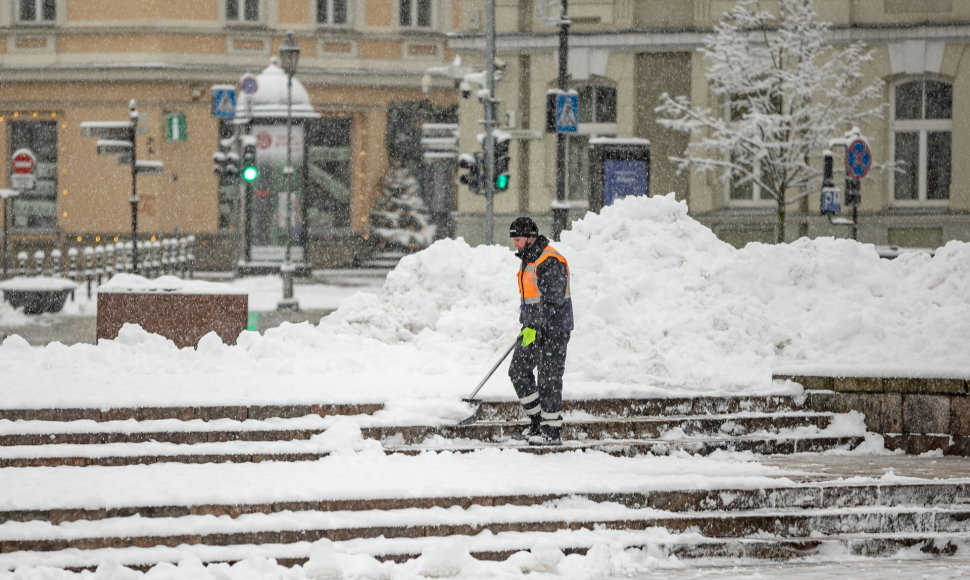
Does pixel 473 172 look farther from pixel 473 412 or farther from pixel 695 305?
pixel 473 412

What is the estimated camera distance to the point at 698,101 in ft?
99.7

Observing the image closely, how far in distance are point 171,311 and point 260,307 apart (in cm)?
1251

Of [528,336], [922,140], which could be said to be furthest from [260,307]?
[528,336]

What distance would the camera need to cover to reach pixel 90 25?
40.6 m

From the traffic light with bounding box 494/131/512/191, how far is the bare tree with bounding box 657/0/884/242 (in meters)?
4.95

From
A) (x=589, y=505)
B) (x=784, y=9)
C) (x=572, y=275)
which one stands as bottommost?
(x=589, y=505)

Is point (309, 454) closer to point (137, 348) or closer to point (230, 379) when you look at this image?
point (230, 379)

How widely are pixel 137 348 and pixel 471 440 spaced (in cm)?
432

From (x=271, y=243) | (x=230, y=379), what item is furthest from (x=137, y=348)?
(x=271, y=243)

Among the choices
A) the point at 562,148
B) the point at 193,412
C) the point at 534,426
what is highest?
the point at 562,148

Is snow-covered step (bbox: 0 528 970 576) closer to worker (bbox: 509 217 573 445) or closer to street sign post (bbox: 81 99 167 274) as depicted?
worker (bbox: 509 217 573 445)

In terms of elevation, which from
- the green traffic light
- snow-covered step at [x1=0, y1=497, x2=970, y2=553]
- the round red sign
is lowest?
snow-covered step at [x1=0, y1=497, x2=970, y2=553]

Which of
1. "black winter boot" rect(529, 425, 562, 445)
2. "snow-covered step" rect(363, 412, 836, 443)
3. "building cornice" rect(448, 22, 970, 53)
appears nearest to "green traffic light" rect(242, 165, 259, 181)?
"building cornice" rect(448, 22, 970, 53)

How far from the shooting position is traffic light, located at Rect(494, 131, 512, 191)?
82.1 ft
